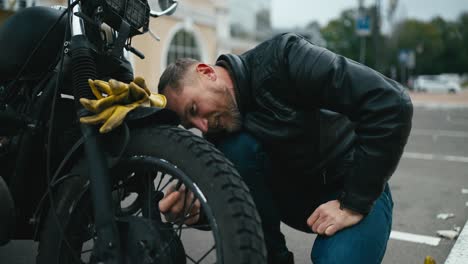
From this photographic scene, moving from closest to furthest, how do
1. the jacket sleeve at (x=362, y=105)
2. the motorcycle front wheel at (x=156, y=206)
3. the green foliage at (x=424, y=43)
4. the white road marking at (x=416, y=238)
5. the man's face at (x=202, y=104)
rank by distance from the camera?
the motorcycle front wheel at (x=156, y=206) < the jacket sleeve at (x=362, y=105) < the man's face at (x=202, y=104) < the white road marking at (x=416, y=238) < the green foliage at (x=424, y=43)

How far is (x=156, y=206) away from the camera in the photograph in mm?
1552

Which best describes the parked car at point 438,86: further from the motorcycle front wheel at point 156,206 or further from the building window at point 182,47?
the motorcycle front wheel at point 156,206

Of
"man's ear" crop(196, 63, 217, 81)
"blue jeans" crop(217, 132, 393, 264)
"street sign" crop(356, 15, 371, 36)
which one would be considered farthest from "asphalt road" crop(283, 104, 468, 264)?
"street sign" crop(356, 15, 371, 36)

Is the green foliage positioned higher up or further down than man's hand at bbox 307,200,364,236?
further down

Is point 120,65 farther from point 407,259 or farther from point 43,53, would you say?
point 407,259

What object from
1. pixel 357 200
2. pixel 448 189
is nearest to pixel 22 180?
pixel 357 200

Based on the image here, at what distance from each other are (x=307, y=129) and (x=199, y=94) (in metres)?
0.40

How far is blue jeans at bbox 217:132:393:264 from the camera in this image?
5.63 feet

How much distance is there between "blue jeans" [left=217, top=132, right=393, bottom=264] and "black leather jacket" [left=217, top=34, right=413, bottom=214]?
0.24 ft

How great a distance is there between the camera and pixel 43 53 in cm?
182

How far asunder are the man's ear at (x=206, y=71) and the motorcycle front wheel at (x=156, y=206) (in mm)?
406

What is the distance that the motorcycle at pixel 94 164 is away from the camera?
51.2 inches

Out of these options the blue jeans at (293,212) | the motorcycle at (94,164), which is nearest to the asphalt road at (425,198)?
the blue jeans at (293,212)

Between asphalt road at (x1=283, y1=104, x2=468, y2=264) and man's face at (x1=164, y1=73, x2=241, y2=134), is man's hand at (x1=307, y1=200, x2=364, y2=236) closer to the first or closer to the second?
man's face at (x1=164, y1=73, x2=241, y2=134)
